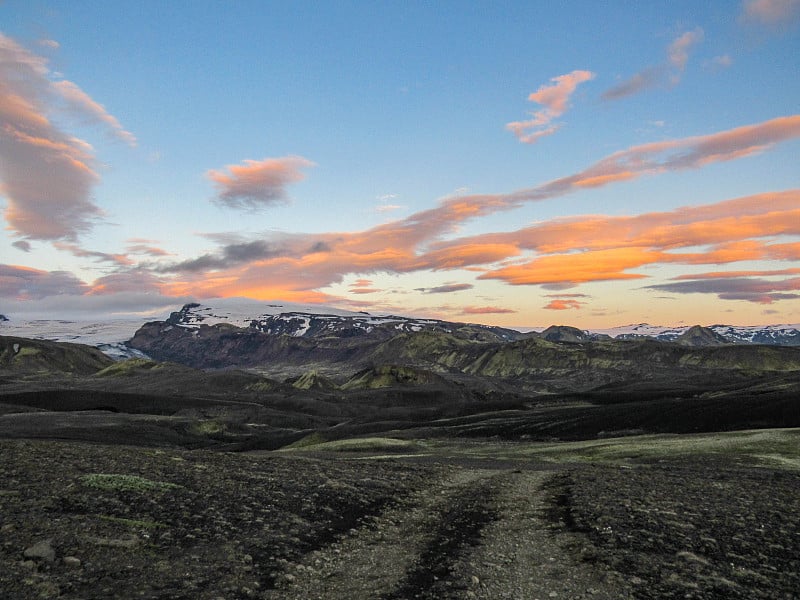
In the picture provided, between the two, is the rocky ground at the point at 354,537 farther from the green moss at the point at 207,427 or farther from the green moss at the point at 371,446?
the green moss at the point at 207,427

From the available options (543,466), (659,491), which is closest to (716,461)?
(543,466)

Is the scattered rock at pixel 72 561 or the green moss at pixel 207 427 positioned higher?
the scattered rock at pixel 72 561

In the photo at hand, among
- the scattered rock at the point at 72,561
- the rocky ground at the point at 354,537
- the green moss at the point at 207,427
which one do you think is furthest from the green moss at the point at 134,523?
the green moss at the point at 207,427

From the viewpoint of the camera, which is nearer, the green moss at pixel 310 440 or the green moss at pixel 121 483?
the green moss at pixel 121 483

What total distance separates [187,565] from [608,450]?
53.4 m

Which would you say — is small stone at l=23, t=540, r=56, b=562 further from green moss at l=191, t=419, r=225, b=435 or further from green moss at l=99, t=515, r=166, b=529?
green moss at l=191, t=419, r=225, b=435

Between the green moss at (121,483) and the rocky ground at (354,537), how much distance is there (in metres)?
0.09

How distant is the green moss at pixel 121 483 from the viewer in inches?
719

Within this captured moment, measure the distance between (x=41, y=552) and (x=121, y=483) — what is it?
7.12m

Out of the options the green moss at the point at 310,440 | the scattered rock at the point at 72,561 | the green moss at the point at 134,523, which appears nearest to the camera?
the scattered rock at the point at 72,561

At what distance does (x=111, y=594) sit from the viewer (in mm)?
10648

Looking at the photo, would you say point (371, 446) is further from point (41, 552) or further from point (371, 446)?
point (41, 552)

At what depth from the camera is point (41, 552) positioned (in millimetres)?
11977

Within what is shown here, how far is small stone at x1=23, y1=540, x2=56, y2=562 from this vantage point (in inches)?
462
